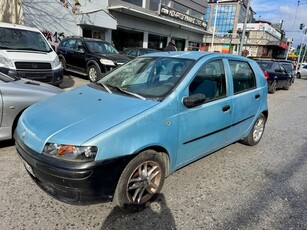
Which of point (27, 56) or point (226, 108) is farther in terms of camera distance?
point (27, 56)

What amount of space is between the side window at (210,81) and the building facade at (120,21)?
43.3 feet

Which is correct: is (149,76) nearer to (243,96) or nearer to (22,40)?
(243,96)

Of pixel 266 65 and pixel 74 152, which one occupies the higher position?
pixel 266 65

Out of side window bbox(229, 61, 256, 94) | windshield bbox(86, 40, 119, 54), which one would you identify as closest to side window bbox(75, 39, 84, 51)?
windshield bbox(86, 40, 119, 54)

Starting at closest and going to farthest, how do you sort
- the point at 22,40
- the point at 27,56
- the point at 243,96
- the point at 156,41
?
the point at 243,96, the point at 27,56, the point at 22,40, the point at 156,41

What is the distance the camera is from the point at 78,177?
2033 mm

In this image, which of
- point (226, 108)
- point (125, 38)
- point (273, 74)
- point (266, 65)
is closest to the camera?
point (226, 108)

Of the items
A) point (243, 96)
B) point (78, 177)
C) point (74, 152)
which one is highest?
point (243, 96)

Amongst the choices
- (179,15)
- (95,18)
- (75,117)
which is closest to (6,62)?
(75,117)

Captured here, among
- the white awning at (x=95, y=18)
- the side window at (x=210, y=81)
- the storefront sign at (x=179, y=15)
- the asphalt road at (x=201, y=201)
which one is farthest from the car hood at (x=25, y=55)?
the storefront sign at (x=179, y=15)

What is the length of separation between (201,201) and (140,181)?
82 centimetres

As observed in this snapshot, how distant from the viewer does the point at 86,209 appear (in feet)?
8.27

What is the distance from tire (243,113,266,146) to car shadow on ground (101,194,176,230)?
2.49 m

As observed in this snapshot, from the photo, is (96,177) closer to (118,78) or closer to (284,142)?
(118,78)
